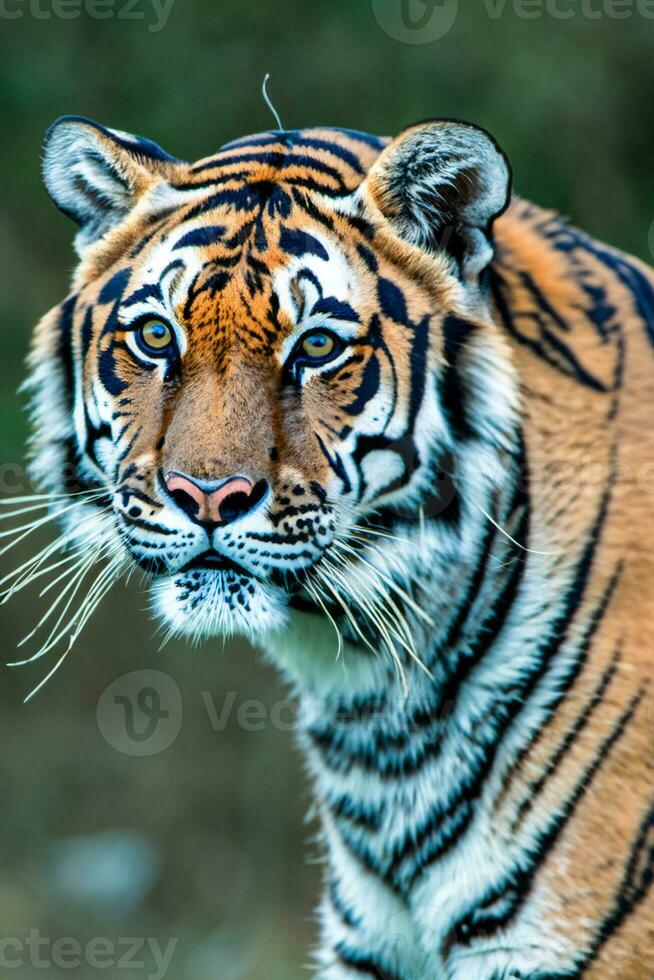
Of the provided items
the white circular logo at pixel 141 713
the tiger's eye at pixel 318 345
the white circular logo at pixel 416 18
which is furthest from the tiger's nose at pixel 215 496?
the white circular logo at pixel 141 713

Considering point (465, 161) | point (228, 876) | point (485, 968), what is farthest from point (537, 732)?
point (228, 876)

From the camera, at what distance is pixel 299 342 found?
1964 mm

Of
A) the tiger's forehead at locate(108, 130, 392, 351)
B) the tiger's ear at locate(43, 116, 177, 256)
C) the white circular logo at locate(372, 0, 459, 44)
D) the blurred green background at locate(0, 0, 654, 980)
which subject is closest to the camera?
the tiger's forehead at locate(108, 130, 392, 351)

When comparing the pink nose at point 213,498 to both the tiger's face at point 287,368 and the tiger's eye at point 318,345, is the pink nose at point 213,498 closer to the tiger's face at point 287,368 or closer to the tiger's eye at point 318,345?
the tiger's face at point 287,368

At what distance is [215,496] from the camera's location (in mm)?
1840

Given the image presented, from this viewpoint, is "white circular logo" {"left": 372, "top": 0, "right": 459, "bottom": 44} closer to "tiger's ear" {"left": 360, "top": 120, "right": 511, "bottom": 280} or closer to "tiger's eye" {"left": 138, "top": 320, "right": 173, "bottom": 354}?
"tiger's ear" {"left": 360, "top": 120, "right": 511, "bottom": 280}

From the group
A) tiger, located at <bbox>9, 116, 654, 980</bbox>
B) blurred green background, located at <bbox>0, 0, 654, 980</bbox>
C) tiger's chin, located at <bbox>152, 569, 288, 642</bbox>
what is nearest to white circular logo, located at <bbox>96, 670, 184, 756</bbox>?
blurred green background, located at <bbox>0, 0, 654, 980</bbox>

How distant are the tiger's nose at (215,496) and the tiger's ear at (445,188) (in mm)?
506

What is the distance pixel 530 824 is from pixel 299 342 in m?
0.85

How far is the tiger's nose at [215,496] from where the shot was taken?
1843mm

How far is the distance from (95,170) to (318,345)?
56 centimetres

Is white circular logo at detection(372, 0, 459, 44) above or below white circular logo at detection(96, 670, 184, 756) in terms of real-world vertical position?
above

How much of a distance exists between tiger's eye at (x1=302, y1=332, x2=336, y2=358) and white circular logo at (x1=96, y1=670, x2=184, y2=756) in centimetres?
→ 443

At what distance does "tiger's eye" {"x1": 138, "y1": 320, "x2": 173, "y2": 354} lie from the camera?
2.02m
